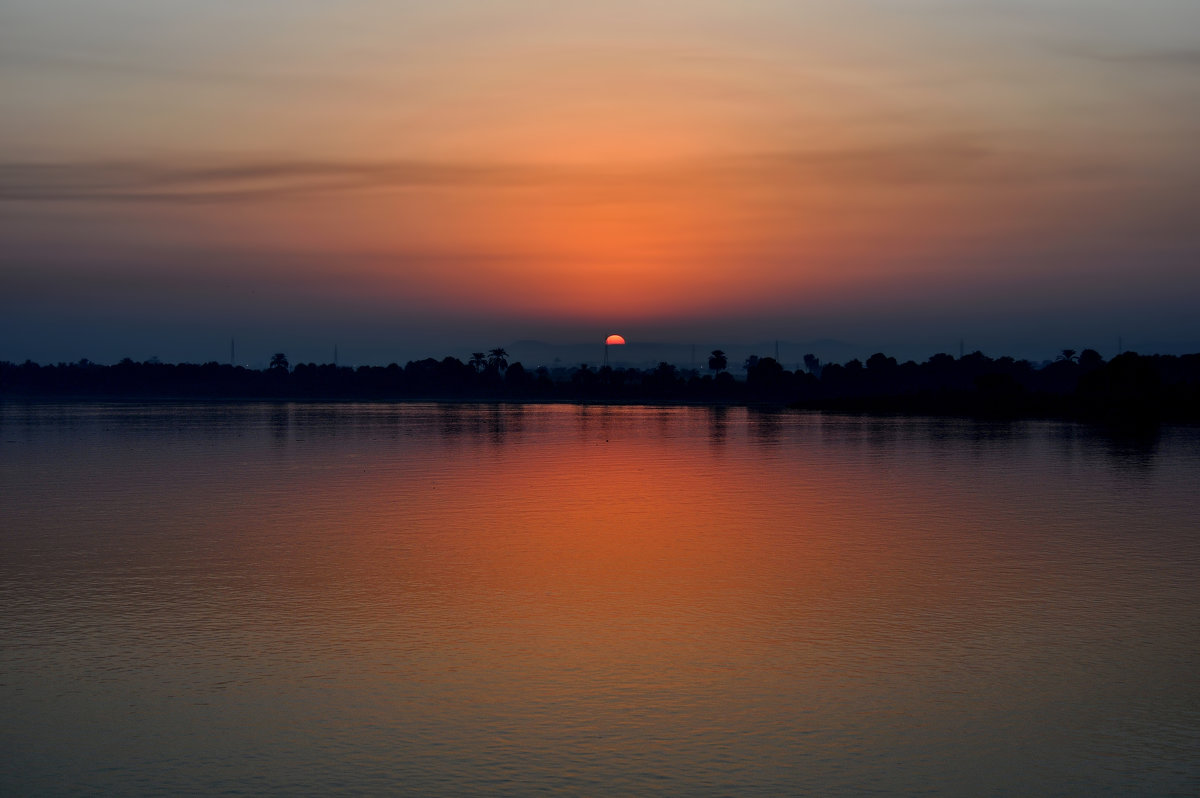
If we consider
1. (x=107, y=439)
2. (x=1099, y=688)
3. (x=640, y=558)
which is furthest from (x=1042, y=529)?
(x=107, y=439)

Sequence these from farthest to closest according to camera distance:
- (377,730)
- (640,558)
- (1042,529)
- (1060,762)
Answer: (1042,529) < (640,558) < (377,730) < (1060,762)

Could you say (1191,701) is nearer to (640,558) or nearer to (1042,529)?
(640,558)

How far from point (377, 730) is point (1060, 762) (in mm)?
7749

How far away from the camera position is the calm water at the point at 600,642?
11891mm

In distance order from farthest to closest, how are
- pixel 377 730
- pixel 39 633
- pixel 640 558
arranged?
pixel 640 558
pixel 39 633
pixel 377 730

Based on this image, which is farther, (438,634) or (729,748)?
(438,634)

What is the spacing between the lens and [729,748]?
12305 millimetres

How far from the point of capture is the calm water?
1189 cm

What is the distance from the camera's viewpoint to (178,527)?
29281 mm

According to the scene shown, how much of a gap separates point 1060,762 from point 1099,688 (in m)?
3.04

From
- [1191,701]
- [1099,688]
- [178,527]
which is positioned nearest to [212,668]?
[1099,688]

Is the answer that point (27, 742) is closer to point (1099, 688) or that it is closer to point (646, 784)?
point (646, 784)

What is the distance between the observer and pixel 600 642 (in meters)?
17.0

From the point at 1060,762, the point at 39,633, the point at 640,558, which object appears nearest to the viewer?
the point at 1060,762
